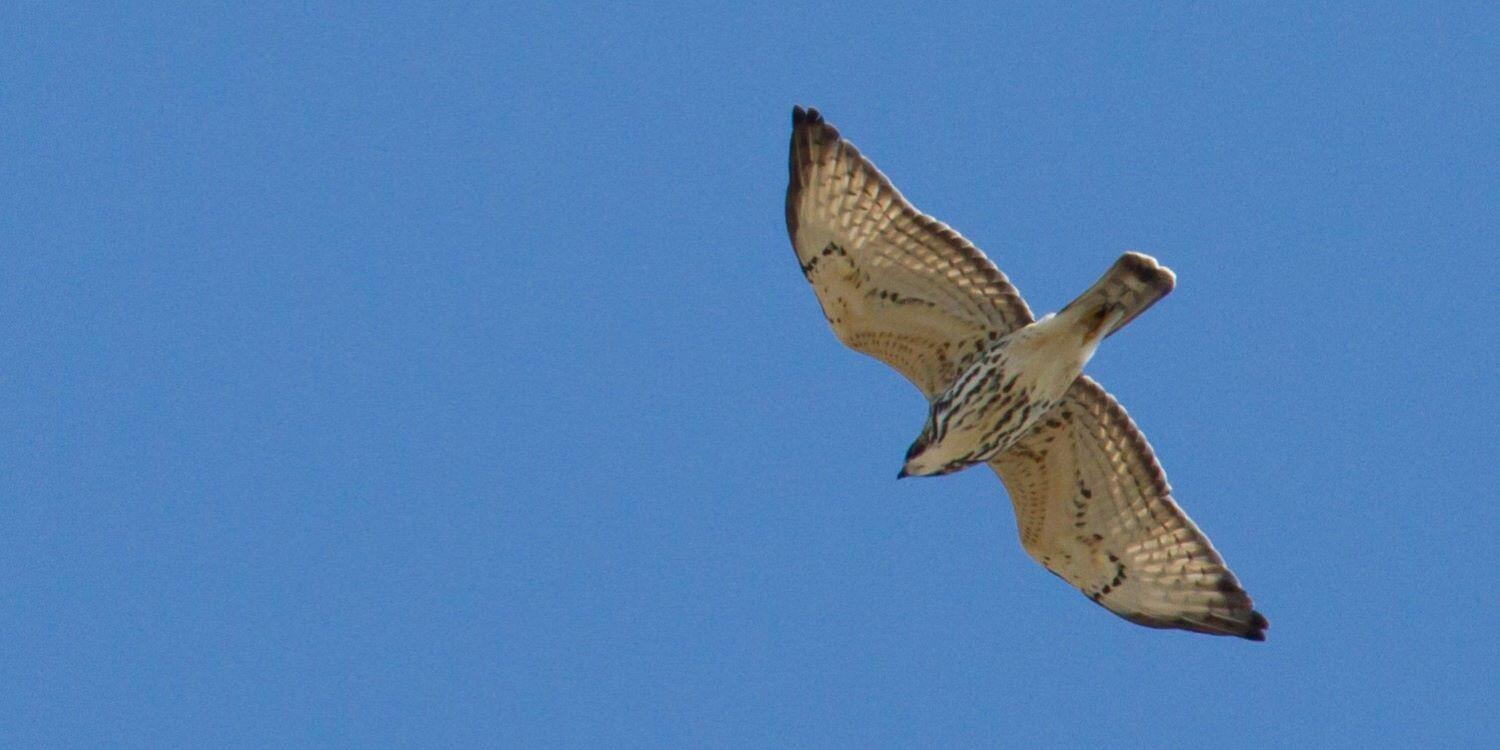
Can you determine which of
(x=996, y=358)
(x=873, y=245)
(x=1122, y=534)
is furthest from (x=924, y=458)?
(x=1122, y=534)

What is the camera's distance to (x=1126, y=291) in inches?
455

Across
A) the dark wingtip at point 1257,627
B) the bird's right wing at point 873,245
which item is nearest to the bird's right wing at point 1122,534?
the dark wingtip at point 1257,627

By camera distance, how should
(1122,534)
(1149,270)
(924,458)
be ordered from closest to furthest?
(1149,270) < (924,458) < (1122,534)

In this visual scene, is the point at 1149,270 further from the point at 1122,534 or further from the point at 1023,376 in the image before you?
the point at 1122,534

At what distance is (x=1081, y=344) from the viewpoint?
11.8m

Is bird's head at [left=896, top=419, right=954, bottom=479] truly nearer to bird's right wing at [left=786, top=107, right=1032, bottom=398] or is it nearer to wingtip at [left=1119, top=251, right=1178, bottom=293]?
bird's right wing at [left=786, top=107, right=1032, bottom=398]

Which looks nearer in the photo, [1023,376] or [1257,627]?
[1023,376]

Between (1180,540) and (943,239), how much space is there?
247 centimetres

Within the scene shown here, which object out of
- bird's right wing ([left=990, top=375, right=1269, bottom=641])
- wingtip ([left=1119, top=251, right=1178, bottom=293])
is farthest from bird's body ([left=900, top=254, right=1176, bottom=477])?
bird's right wing ([left=990, top=375, right=1269, bottom=641])

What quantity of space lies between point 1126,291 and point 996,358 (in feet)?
2.58

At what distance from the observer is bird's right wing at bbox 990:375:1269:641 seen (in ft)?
41.9

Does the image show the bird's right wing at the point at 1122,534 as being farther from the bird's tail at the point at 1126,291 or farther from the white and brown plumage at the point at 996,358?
the bird's tail at the point at 1126,291

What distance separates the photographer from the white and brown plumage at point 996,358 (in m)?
11.9

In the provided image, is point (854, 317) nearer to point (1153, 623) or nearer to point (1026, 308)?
point (1026, 308)
